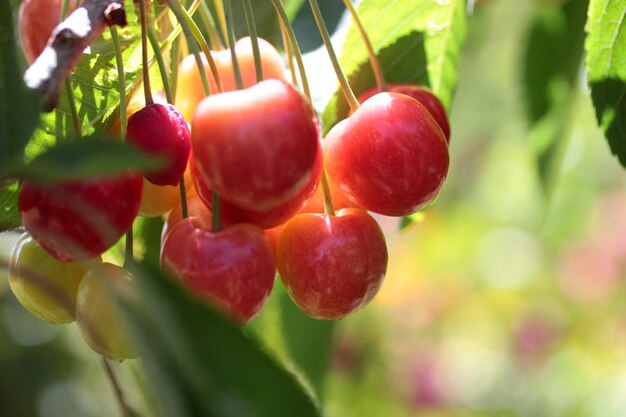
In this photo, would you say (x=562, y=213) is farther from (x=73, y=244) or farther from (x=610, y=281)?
(x=73, y=244)

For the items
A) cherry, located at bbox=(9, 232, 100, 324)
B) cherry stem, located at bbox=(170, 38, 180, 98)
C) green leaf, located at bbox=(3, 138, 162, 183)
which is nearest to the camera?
green leaf, located at bbox=(3, 138, 162, 183)

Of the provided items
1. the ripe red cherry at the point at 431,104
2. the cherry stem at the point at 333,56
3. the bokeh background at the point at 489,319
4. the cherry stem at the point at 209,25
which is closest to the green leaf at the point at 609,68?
the ripe red cherry at the point at 431,104

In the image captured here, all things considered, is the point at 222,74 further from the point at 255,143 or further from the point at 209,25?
the point at 255,143

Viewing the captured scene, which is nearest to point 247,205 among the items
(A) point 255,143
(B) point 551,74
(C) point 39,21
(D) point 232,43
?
(A) point 255,143

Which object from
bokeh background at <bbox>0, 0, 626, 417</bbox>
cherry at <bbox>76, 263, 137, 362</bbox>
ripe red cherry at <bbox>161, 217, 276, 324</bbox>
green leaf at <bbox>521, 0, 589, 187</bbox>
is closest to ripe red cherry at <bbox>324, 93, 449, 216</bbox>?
ripe red cherry at <bbox>161, 217, 276, 324</bbox>

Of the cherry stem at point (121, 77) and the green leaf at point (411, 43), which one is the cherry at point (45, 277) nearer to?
the cherry stem at point (121, 77)

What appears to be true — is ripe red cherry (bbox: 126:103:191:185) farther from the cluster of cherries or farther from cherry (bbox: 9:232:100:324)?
cherry (bbox: 9:232:100:324)

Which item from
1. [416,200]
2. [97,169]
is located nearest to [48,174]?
[97,169]
